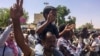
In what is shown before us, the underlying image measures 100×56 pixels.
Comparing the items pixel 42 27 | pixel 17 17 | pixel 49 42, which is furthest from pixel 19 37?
pixel 42 27

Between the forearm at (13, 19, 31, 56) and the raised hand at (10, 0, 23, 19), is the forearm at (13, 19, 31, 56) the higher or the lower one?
the lower one

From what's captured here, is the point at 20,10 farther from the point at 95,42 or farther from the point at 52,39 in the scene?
the point at 95,42

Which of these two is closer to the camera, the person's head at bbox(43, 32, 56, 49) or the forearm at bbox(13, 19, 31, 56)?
the forearm at bbox(13, 19, 31, 56)

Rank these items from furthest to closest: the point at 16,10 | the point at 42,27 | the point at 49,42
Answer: the point at 42,27 → the point at 49,42 → the point at 16,10

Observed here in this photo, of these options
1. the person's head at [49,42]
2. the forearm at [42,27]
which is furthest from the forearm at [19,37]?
the forearm at [42,27]

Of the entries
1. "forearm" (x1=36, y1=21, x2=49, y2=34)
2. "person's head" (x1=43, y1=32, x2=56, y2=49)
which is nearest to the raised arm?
"person's head" (x1=43, y1=32, x2=56, y2=49)

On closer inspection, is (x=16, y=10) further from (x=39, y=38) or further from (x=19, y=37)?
(x=39, y=38)

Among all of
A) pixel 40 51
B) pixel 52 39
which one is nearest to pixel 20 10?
pixel 52 39

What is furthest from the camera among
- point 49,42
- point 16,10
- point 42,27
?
point 42,27

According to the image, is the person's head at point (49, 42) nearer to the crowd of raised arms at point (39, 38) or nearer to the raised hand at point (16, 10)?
the crowd of raised arms at point (39, 38)

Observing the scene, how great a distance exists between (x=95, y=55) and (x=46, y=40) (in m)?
7.86

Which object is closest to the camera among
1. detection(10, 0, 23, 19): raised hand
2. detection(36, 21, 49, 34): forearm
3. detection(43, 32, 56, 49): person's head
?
detection(10, 0, 23, 19): raised hand

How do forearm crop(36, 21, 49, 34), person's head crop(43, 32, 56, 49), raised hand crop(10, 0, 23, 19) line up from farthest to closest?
1. forearm crop(36, 21, 49, 34)
2. person's head crop(43, 32, 56, 49)
3. raised hand crop(10, 0, 23, 19)

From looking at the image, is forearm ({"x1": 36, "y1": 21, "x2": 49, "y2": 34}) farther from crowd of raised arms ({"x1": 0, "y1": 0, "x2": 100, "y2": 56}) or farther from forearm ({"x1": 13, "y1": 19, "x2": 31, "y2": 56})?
forearm ({"x1": 13, "y1": 19, "x2": 31, "y2": 56})
